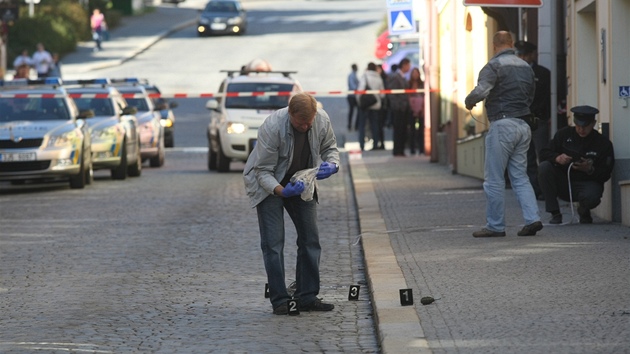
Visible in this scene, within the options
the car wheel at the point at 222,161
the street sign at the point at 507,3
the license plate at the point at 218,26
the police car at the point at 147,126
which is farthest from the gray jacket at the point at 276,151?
the license plate at the point at 218,26

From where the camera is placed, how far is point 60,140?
2288 cm

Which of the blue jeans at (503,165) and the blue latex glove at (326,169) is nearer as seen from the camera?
the blue latex glove at (326,169)

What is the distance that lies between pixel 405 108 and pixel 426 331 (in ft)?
73.5

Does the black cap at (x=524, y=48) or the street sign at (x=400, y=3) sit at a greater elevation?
the street sign at (x=400, y=3)

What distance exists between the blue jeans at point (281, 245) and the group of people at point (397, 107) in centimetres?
2028

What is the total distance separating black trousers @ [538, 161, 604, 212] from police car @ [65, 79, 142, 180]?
10540mm

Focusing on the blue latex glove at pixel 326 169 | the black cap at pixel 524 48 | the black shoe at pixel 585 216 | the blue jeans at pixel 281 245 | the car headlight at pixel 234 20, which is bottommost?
the black shoe at pixel 585 216

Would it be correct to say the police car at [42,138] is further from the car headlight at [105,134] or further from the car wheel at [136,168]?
the car wheel at [136,168]

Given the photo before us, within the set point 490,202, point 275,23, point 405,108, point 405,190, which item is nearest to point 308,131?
point 490,202

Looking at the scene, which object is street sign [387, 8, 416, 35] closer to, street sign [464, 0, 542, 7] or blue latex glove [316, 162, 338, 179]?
street sign [464, 0, 542, 7]

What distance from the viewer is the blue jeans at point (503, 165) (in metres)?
14.0

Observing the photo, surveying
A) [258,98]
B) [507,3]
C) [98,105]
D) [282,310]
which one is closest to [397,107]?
[258,98]

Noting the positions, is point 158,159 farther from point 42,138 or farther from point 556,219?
point 556,219

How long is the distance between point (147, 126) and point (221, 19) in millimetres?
41405
